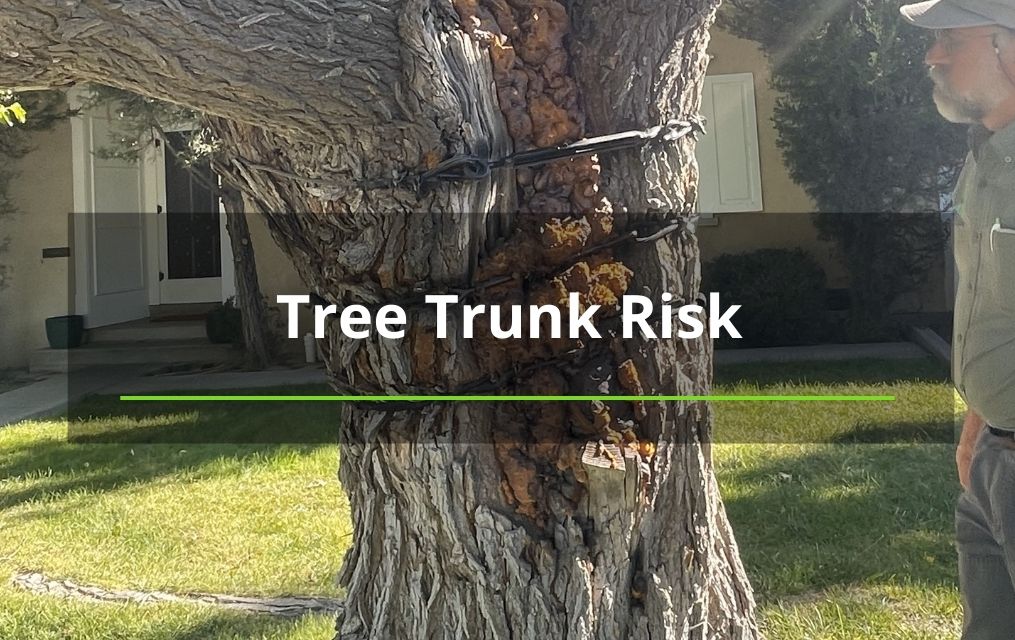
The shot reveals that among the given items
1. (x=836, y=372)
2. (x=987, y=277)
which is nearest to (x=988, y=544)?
(x=987, y=277)

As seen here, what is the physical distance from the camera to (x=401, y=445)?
2.16 m

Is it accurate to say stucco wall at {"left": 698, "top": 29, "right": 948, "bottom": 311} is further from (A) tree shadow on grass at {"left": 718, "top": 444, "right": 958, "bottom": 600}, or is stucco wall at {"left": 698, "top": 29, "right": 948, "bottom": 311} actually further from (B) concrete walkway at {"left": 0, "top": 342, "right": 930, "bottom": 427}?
(A) tree shadow on grass at {"left": 718, "top": 444, "right": 958, "bottom": 600}

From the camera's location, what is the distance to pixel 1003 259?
1888 millimetres

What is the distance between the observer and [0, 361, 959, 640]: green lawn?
354 centimetres

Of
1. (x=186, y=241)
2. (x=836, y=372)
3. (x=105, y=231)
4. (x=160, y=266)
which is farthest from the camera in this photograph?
(x=186, y=241)

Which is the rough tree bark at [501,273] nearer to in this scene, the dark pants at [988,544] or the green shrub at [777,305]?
the dark pants at [988,544]

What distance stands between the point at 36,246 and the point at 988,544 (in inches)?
416

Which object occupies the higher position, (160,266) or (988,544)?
(160,266)

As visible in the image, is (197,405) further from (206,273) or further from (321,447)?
(206,273)

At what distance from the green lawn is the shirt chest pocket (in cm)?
164

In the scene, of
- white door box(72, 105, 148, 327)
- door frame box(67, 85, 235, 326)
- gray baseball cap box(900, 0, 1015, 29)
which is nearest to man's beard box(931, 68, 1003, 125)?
gray baseball cap box(900, 0, 1015, 29)

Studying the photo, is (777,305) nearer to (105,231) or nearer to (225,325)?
(225,325)

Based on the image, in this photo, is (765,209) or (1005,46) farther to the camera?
(765,209)

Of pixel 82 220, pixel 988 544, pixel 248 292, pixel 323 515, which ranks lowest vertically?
pixel 323 515
